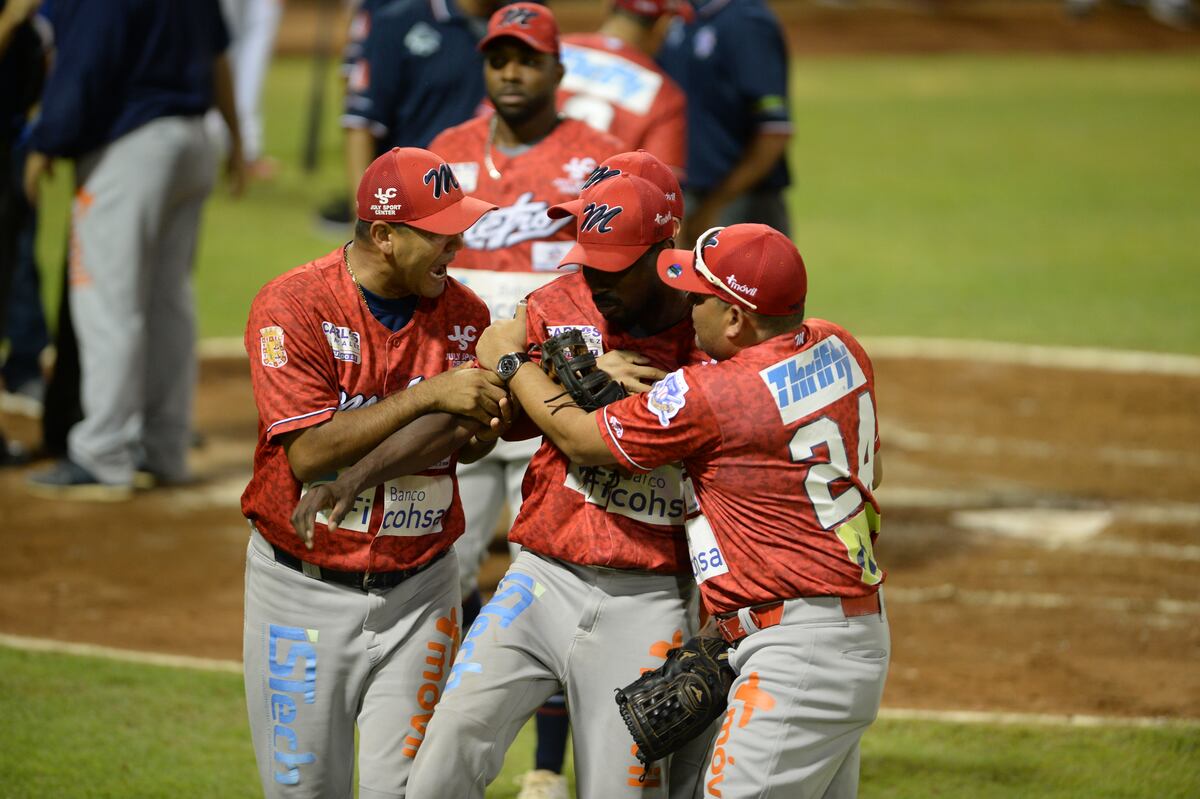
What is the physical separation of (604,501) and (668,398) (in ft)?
1.41

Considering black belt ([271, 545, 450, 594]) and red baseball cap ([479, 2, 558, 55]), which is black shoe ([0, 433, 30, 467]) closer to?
red baseball cap ([479, 2, 558, 55])

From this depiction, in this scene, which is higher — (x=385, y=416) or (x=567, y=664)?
(x=385, y=416)

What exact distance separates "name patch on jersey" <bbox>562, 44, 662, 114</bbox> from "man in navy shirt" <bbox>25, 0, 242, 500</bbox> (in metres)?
2.49

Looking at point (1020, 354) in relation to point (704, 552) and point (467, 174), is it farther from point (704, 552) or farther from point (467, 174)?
point (704, 552)

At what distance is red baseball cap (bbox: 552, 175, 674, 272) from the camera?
4.17 metres

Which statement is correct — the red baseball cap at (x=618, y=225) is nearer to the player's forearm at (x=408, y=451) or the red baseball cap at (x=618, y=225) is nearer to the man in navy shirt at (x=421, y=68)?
the player's forearm at (x=408, y=451)

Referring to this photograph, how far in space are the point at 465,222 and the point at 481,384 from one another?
0.44m

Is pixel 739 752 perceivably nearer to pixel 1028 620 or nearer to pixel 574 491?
pixel 574 491

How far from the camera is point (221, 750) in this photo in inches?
220

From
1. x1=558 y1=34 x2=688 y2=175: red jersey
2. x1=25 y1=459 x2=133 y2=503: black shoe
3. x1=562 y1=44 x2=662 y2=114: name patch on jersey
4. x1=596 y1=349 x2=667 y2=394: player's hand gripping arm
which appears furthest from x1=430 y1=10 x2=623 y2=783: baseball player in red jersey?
→ x1=25 y1=459 x2=133 y2=503: black shoe

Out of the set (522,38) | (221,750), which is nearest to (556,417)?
(522,38)

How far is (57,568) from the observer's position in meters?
7.53

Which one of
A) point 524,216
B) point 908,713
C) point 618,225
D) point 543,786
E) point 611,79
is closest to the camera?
point 618,225

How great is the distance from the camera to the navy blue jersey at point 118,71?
8062mm
